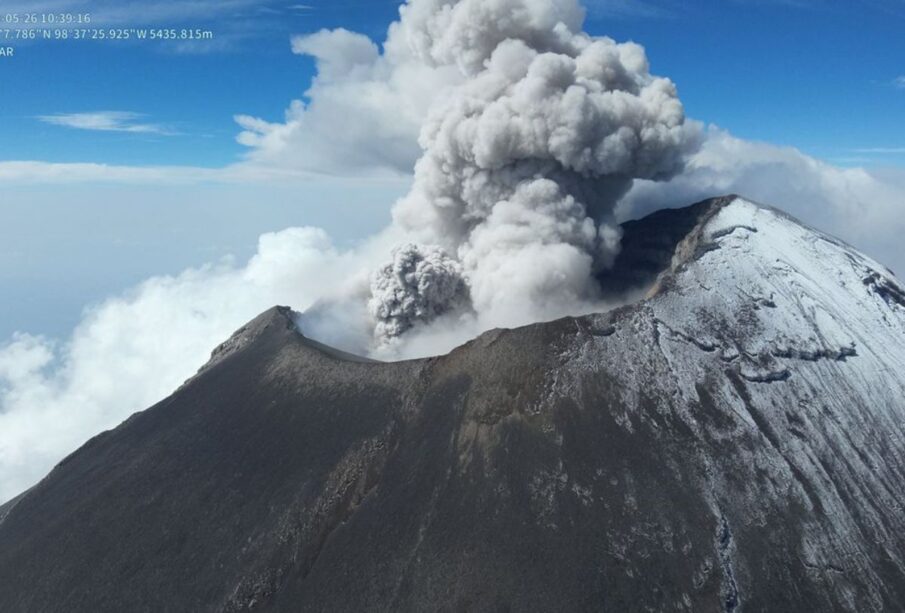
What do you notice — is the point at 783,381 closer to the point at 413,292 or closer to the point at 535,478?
the point at 535,478

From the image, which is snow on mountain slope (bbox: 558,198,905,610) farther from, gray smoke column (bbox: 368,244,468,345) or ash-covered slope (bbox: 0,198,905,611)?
gray smoke column (bbox: 368,244,468,345)

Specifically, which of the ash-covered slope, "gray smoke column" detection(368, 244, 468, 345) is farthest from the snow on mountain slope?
"gray smoke column" detection(368, 244, 468, 345)

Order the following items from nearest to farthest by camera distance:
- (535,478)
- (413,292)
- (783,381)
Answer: (535,478)
(783,381)
(413,292)

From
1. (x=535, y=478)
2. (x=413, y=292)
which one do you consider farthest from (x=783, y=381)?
(x=413, y=292)

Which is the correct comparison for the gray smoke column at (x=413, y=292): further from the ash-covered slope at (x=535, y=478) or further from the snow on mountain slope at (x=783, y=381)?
the snow on mountain slope at (x=783, y=381)

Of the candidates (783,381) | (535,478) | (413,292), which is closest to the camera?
(535,478)

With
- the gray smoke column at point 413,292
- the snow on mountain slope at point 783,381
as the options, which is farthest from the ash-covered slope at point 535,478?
the gray smoke column at point 413,292
